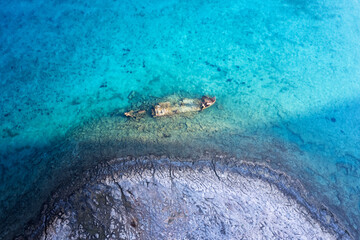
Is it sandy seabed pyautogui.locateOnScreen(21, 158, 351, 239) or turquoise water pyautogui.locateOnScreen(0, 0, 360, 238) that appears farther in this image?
turquoise water pyautogui.locateOnScreen(0, 0, 360, 238)

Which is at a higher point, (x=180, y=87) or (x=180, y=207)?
(x=180, y=87)

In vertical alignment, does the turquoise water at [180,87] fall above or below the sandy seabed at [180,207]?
above

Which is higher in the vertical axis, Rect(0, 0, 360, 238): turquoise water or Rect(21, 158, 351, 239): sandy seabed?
Rect(0, 0, 360, 238): turquoise water

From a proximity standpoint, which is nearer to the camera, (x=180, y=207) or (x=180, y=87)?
(x=180, y=207)
